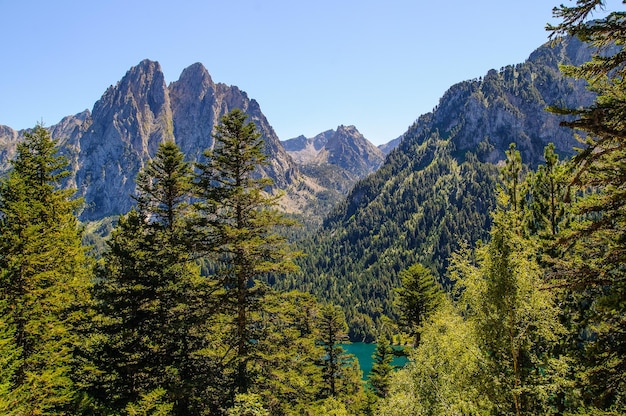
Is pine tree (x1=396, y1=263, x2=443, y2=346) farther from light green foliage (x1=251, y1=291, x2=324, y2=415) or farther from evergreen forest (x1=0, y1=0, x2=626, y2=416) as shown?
light green foliage (x1=251, y1=291, x2=324, y2=415)

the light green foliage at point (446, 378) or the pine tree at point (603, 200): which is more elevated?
the pine tree at point (603, 200)

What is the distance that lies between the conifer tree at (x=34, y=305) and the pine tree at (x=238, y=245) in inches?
280

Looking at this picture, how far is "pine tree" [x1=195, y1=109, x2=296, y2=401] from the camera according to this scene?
632 inches

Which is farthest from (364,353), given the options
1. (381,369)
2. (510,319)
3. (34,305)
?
(34,305)

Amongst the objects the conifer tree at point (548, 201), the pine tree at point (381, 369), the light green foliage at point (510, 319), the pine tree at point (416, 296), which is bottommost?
the pine tree at point (381, 369)

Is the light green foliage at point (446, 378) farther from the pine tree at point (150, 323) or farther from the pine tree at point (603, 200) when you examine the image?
the pine tree at point (150, 323)

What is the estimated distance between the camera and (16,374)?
48.4 feet

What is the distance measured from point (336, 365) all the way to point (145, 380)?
27.8 metres

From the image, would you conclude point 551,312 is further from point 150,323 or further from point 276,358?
point 150,323

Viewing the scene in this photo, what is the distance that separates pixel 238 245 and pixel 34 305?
9.22 m

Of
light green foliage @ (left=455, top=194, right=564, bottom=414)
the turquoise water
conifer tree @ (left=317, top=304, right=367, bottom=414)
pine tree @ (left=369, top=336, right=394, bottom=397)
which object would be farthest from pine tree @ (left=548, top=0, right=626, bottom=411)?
the turquoise water

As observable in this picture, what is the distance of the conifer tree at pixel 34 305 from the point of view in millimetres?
14289

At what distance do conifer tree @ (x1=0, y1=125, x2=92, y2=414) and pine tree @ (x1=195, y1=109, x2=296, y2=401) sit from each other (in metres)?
7.12

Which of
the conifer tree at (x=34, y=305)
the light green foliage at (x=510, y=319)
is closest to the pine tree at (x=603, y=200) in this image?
the light green foliage at (x=510, y=319)
